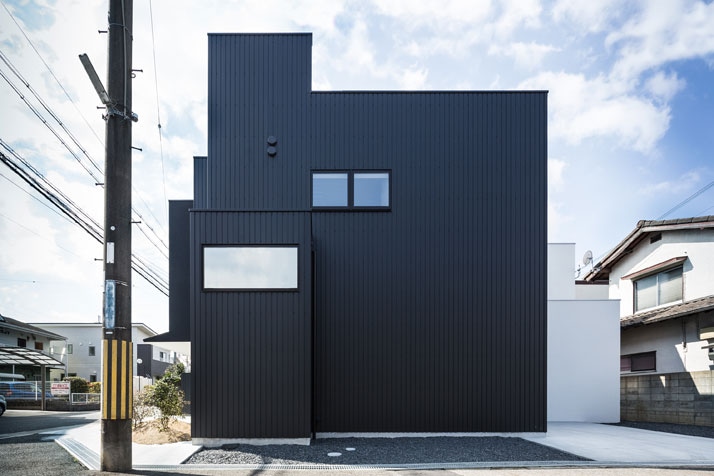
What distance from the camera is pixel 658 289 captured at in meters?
14.2

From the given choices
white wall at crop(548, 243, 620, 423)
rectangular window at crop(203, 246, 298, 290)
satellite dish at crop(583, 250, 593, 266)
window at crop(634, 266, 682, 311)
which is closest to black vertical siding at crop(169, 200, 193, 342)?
rectangular window at crop(203, 246, 298, 290)

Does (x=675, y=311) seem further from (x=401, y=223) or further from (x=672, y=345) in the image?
(x=401, y=223)

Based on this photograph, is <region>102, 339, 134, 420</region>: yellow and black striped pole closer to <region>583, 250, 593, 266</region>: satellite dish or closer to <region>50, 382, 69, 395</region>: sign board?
<region>50, 382, 69, 395</region>: sign board

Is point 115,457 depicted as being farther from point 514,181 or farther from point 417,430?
point 514,181

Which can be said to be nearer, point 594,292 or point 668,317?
point 668,317

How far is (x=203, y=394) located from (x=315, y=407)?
1.96m

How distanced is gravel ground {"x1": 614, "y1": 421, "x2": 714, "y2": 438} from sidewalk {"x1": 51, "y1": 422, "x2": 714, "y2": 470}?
0.62 metres

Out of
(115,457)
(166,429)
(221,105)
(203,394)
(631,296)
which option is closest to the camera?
(115,457)

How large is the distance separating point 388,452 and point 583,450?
298 cm

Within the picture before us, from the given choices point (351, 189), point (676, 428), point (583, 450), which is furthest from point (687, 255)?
point (351, 189)

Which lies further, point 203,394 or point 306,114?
point 306,114

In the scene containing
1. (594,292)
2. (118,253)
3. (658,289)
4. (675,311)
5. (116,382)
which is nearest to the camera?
(116,382)

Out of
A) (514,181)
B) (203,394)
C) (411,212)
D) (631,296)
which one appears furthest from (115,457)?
(631,296)

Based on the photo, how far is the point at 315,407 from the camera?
27.3 ft
